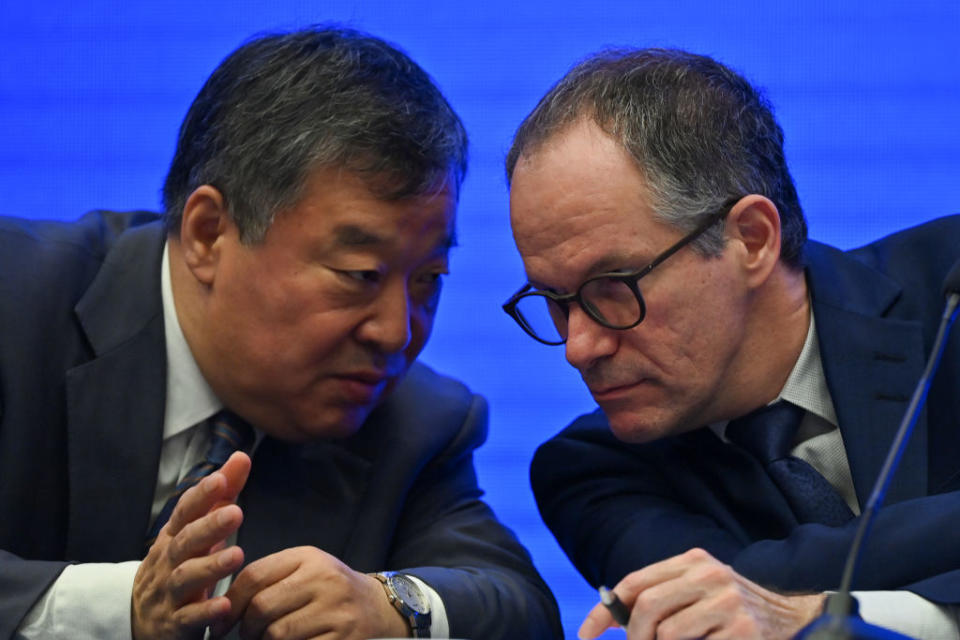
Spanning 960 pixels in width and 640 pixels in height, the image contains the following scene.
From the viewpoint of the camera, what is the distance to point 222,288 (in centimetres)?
207

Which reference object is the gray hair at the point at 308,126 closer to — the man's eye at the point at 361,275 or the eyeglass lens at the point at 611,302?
the man's eye at the point at 361,275

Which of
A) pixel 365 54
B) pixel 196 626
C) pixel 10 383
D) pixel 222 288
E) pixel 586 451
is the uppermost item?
A: pixel 365 54

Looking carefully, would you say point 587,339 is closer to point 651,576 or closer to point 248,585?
point 651,576

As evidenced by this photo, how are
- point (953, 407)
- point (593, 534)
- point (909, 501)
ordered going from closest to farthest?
1. point (909, 501)
2. point (953, 407)
3. point (593, 534)

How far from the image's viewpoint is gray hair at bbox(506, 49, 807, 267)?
1896 mm

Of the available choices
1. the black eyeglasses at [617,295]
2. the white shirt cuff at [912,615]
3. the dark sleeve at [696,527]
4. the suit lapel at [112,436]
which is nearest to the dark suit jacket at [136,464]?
the suit lapel at [112,436]

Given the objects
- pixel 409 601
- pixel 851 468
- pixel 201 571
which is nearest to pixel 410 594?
pixel 409 601

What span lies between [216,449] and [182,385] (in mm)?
126

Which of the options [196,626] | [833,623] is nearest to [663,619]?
[833,623]

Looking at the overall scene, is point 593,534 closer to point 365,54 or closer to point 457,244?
point 457,244

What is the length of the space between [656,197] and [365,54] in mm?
592

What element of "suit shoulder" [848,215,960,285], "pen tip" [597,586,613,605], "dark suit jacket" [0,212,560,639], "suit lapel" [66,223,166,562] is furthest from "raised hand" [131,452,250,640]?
"suit shoulder" [848,215,960,285]

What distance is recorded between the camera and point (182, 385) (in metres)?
2.12

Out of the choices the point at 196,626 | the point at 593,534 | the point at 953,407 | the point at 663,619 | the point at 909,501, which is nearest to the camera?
the point at 663,619
